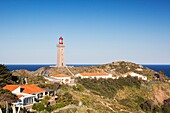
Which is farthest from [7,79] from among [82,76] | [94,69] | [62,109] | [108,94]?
[94,69]

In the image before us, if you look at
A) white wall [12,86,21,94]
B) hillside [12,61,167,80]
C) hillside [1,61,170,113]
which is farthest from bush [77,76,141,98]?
white wall [12,86,21,94]

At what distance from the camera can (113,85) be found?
219ft

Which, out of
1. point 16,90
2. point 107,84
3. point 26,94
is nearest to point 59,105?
point 26,94

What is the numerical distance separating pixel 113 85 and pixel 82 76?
31.1 feet

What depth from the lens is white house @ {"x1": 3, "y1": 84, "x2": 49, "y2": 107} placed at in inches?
1356

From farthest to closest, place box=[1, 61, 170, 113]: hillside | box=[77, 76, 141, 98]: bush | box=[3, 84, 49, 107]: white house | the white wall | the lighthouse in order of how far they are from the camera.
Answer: the lighthouse → box=[77, 76, 141, 98]: bush → box=[1, 61, 170, 113]: hillside → the white wall → box=[3, 84, 49, 107]: white house

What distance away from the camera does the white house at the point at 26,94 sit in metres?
34.4

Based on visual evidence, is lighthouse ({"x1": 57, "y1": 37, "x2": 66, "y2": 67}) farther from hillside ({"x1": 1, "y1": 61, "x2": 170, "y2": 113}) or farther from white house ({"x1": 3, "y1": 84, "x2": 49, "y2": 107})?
white house ({"x1": 3, "y1": 84, "x2": 49, "y2": 107})

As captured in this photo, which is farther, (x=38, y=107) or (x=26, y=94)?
(x=26, y=94)

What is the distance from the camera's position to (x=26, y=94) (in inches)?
1452

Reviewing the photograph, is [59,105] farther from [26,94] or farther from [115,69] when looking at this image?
[115,69]

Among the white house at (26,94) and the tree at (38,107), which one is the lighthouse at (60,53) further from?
the tree at (38,107)

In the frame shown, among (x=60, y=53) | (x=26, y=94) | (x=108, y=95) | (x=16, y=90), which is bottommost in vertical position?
(x=108, y=95)

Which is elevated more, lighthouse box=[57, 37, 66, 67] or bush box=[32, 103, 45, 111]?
lighthouse box=[57, 37, 66, 67]
